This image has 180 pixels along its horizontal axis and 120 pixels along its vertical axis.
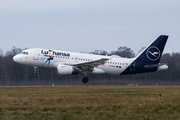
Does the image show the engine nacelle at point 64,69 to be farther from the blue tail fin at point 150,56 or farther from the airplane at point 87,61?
the blue tail fin at point 150,56

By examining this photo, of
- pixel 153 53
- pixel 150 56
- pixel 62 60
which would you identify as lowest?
pixel 62 60

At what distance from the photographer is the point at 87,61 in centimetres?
4094

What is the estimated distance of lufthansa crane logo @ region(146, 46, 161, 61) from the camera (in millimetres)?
44375

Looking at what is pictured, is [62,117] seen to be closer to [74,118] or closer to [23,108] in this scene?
[74,118]

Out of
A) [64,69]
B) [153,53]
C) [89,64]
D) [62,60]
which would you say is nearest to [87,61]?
[89,64]

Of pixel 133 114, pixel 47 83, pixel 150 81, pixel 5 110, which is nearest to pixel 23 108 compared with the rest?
pixel 5 110

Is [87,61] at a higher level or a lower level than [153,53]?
lower

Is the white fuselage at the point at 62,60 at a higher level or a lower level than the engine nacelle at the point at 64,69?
higher

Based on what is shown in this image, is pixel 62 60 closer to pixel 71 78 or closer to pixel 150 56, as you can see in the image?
pixel 150 56

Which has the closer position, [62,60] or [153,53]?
[62,60]

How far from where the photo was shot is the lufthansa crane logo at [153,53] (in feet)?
146

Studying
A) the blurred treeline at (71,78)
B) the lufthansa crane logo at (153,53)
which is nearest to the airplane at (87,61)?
the lufthansa crane logo at (153,53)

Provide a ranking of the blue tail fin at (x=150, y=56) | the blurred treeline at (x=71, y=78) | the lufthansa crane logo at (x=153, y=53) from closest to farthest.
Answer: the blue tail fin at (x=150, y=56) → the lufthansa crane logo at (x=153, y=53) → the blurred treeline at (x=71, y=78)

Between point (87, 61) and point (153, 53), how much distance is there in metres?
9.81
